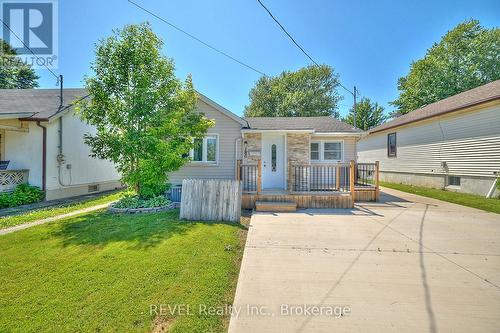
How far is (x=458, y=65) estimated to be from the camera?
73.2 ft

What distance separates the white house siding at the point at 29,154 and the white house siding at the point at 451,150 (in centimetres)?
1932

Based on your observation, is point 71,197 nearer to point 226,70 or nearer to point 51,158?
point 51,158

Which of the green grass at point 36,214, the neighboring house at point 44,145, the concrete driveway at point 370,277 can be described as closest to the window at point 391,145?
the concrete driveway at point 370,277

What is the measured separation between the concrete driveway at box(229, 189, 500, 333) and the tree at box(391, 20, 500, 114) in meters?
23.4

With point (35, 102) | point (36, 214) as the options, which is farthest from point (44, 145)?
point (36, 214)

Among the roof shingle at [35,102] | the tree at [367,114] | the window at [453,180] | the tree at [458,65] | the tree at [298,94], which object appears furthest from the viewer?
the tree at [367,114]

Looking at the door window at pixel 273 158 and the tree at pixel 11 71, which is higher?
the tree at pixel 11 71

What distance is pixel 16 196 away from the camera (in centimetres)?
823

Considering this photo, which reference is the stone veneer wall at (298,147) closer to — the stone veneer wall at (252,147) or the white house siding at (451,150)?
the stone veneer wall at (252,147)

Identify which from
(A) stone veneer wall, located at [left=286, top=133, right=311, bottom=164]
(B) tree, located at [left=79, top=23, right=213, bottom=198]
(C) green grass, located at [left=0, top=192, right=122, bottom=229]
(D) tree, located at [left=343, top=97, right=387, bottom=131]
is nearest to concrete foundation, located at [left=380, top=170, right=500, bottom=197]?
(A) stone veneer wall, located at [left=286, top=133, right=311, bottom=164]

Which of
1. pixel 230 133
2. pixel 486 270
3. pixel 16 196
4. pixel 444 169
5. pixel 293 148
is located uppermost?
pixel 230 133

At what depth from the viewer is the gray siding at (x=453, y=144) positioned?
31.0ft

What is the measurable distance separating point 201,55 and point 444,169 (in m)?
14.0

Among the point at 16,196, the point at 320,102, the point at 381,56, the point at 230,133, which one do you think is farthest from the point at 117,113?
the point at 320,102
